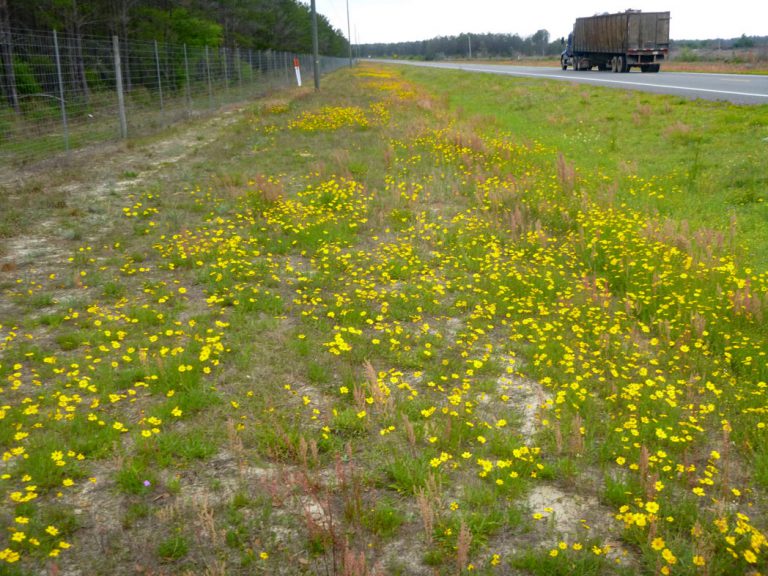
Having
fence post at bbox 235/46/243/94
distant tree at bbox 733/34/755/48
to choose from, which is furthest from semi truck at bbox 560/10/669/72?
distant tree at bbox 733/34/755/48

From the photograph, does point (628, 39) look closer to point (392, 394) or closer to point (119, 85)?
point (119, 85)

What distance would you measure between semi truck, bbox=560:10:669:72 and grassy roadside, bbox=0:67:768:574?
30530mm

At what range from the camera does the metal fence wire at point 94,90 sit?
13909 millimetres

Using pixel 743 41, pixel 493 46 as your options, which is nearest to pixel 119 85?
pixel 743 41

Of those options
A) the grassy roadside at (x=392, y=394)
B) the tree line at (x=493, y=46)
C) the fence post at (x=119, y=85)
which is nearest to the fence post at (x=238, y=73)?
the fence post at (x=119, y=85)

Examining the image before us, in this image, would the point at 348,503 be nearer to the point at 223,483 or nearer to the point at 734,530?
the point at 223,483

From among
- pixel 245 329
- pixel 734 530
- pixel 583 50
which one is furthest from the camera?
pixel 583 50

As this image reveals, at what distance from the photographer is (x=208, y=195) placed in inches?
425

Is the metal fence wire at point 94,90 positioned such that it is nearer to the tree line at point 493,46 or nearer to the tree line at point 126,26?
the tree line at point 126,26

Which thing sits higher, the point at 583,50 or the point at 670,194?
the point at 583,50

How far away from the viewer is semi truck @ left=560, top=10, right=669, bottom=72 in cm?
3522

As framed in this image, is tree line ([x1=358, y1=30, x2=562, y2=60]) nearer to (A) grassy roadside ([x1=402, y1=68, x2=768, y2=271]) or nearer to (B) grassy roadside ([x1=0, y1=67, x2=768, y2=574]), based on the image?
(A) grassy roadside ([x1=402, y1=68, x2=768, y2=271])

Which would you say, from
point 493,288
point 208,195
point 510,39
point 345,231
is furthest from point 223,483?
point 510,39

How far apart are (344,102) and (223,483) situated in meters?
23.1
